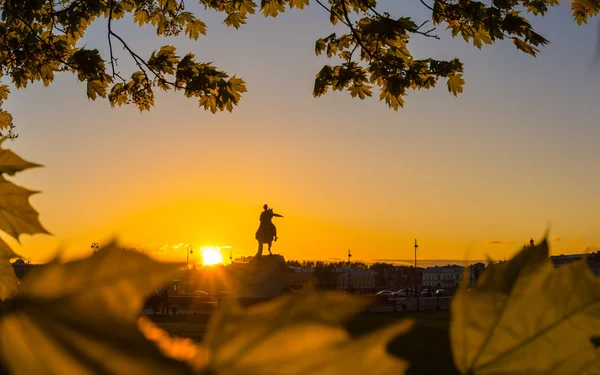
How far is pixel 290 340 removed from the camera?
7.7 inches

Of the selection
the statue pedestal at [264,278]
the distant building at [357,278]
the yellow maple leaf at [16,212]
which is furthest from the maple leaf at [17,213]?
the distant building at [357,278]

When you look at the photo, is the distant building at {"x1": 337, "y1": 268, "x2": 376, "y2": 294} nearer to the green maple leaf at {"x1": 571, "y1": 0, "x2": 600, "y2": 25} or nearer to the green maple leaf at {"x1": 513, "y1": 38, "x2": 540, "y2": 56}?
the green maple leaf at {"x1": 571, "y1": 0, "x2": 600, "y2": 25}

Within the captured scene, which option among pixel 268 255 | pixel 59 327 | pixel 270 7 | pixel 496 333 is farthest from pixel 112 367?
pixel 268 255

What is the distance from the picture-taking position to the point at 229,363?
0.19m

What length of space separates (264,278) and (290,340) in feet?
93.4

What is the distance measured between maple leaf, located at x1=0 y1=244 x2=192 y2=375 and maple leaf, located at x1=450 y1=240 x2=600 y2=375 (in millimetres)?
153

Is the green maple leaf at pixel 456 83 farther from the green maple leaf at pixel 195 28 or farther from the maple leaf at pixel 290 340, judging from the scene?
the maple leaf at pixel 290 340

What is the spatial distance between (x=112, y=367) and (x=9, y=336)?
1.2 inches

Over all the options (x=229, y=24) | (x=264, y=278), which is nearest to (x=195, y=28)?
(x=229, y=24)

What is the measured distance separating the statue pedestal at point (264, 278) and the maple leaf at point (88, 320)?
27.5 meters

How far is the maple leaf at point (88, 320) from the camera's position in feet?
0.60

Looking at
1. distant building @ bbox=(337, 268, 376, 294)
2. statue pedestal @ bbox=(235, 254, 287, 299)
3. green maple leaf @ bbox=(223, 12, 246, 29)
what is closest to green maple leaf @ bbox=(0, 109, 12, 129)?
green maple leaf @ bbox=(223, 12, 246, 29)

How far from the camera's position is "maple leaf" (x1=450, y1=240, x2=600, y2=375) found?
0.31 metres

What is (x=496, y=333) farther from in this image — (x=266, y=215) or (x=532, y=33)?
(x=266, y=215)
